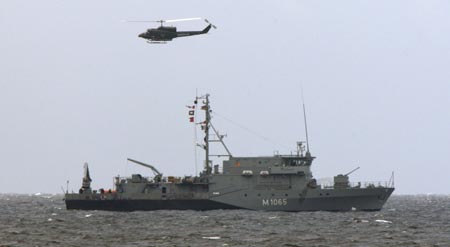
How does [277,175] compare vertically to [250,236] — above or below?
above

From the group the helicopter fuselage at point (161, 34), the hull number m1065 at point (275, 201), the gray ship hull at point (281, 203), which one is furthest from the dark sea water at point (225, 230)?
the helicopter fuselage at point (161, 34)

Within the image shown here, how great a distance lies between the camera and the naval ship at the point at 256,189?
66.5m

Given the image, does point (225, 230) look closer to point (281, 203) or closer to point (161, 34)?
point (281, 203)

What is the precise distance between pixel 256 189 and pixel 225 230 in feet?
54.2

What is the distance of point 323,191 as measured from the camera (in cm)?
6656

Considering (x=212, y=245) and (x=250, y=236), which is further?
(x=250, y=236)

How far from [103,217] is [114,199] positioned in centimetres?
545

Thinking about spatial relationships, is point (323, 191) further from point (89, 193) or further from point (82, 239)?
point (82, 239)

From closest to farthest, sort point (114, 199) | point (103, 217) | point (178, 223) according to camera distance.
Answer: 1. point (178, 223)
2. point (103, 217)
3. point (114, 199)

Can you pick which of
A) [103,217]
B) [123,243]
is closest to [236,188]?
[103,217]

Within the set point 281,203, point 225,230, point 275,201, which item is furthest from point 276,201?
point 225,230

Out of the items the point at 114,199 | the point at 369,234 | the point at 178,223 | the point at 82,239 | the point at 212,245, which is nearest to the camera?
the point at 212,245

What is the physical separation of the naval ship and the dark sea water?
0.99 m

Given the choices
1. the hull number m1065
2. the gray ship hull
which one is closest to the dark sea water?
the gray ship hull
